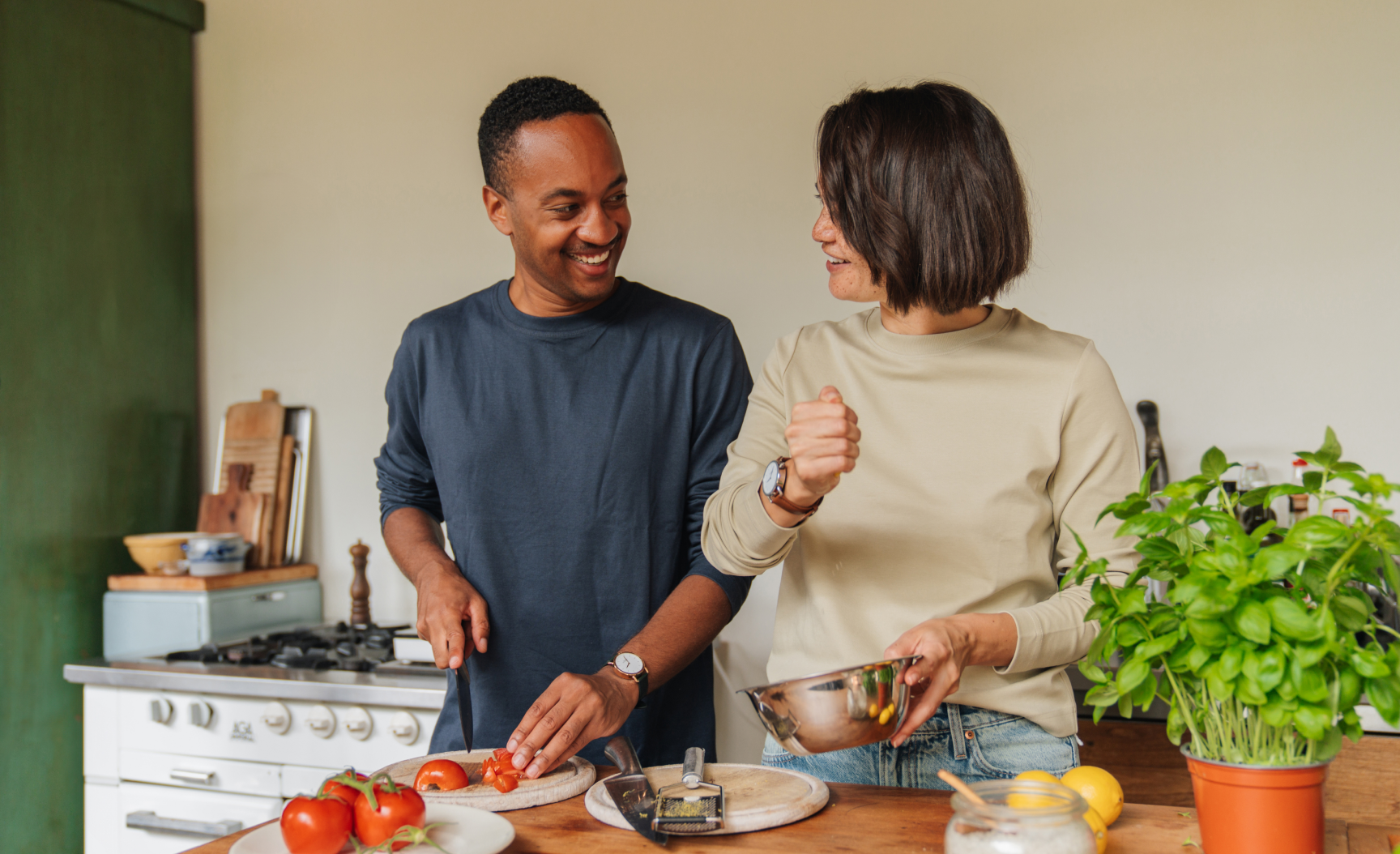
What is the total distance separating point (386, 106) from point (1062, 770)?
7.68 feet

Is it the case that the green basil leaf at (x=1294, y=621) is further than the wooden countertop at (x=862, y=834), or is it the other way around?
the wooden countertop at (x=862, y=834)

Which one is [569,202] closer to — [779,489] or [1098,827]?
[779,489]

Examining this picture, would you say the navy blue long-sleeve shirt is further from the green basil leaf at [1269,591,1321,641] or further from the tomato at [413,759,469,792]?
the green basil leaf at [1269,591,1321,641]

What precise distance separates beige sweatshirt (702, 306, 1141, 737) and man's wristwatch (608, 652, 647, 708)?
18cm

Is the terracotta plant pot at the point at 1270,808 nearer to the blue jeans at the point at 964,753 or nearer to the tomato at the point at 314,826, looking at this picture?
the blue jeans at the point at 964,753

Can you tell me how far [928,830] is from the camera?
0.88 metres

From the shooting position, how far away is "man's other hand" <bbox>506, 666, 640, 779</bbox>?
1057 millimetres

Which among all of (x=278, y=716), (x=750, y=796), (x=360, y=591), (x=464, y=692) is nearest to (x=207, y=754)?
(x=278, y=716)

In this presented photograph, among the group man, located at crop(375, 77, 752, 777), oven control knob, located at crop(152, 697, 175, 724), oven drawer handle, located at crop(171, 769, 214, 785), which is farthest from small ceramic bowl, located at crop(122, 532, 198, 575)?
man, located at crop(375, 77, 752, 777)

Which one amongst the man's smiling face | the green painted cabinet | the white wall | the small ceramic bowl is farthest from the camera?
the small ceramic bowl

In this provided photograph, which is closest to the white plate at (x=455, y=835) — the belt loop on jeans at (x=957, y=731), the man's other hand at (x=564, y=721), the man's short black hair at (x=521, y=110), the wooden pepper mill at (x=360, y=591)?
the man's other hand at (x=564, y=721)

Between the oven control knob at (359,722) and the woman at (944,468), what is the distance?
3.65ft

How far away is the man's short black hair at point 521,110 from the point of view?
1.45 meters

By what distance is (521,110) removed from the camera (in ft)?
4.80
